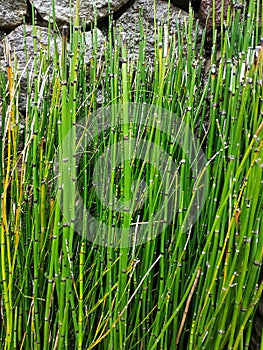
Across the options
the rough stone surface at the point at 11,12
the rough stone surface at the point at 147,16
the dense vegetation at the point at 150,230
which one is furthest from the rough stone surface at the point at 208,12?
the rough stone surface at the point at 11,12

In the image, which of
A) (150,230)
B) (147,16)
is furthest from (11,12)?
(150,230)

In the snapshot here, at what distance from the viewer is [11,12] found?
1787 millimetres

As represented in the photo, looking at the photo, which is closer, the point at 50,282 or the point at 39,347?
the point at 50,282

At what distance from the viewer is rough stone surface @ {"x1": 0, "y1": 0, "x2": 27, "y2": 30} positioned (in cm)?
178

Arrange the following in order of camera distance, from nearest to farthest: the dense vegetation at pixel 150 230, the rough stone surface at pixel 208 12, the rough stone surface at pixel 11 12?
the dense vegetation at pixel 150 230
the rough stone surface at pixel 208 12
the rough stone surface at pixel 11 12

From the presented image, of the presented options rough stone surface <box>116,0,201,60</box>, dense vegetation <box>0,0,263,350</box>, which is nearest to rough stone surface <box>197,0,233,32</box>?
rough stone surface <box>116,0,201,60</box>

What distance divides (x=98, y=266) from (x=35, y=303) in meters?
0.17

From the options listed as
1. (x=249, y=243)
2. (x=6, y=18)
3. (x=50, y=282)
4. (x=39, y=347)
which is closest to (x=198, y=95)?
(x=249, y=243)

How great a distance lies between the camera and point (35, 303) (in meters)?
0.99

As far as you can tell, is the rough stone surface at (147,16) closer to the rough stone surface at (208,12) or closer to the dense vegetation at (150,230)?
the rough stone surface at (208,12)

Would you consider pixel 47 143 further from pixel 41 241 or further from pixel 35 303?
pixel 35 303

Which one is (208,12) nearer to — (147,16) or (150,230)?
(147,16)

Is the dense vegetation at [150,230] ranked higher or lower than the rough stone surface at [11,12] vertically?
lower

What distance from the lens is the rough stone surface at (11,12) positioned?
69.9 inches
